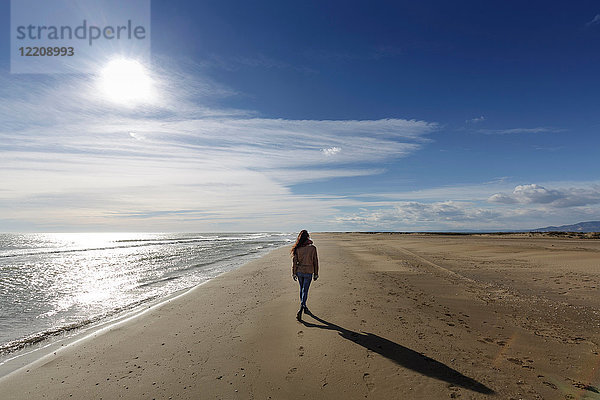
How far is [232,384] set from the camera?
5480 mm

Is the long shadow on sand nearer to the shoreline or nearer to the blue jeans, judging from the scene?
the blue jeans

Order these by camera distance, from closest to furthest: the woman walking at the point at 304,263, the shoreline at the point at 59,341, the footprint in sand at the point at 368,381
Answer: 1. the footprint in sand at the point at 368,381
2. the shoreline at the point at 59,341
3. the woman walking at the point at 304,263

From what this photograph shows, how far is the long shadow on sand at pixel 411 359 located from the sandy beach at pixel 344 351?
26 mm

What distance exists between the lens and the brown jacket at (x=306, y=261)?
30.7 ft

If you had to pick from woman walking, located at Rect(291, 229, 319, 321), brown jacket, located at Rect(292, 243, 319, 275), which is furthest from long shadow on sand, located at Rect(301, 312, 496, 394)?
brown jacket, located at Rect(292, 243, 319, 275)

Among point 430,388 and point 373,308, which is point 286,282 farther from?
point 430,388

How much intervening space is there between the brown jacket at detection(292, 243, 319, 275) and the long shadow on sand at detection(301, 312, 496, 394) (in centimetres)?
179

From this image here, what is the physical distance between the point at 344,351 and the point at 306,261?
10.4 ft

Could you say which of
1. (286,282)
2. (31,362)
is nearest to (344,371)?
(31,362)

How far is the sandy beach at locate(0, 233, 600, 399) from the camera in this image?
17.3 feet

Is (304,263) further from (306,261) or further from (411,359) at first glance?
(411,359)

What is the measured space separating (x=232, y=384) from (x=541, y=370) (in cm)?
593

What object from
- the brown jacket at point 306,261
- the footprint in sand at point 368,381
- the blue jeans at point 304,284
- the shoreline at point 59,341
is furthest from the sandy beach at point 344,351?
the brown jacket at point 306,261

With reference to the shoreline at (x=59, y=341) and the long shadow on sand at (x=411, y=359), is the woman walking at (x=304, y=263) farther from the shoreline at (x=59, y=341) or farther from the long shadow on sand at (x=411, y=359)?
the shoreline at (x=59, y=341)
